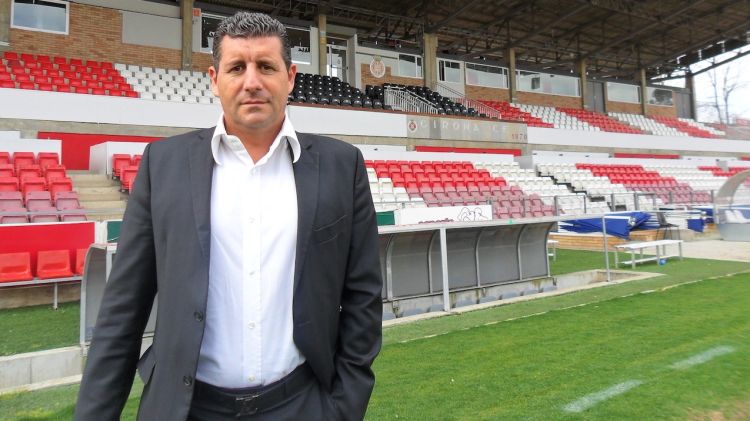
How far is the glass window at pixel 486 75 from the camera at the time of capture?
1122 inches

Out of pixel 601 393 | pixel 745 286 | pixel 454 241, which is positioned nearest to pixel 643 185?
pixel 745 286

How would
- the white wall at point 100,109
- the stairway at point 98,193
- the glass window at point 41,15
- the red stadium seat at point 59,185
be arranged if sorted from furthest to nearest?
the glass window at point 41,15, the white wall at point 100,109, the stairway at point 98,193, the red stadium seat at point 59,185

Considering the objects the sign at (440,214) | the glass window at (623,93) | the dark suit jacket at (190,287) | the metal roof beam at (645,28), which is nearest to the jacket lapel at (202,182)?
the dark suit jacket at (190,287)

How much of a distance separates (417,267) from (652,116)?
37549mm

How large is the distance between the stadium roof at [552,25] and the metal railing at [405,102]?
5.01m

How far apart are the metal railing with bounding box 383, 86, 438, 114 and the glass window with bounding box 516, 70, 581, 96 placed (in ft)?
41.1

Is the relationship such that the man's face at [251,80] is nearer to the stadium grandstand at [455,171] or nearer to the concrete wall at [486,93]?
the stadium grandstand at [455,171]

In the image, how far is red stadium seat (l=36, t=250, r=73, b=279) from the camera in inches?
237

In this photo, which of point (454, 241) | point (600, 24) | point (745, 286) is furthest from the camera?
point (600, 24)

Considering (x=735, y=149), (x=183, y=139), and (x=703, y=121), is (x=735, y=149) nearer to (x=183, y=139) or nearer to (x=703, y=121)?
(x=703, y=121)

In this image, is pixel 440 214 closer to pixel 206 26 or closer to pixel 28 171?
pixel 28 171

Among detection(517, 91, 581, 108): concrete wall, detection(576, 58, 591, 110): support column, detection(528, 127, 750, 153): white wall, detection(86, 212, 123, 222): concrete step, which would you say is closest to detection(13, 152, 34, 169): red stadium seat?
detection(86, 212, 123, 222): concrete step

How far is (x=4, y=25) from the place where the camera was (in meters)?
15.7

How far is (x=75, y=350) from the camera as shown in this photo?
4.13 m
